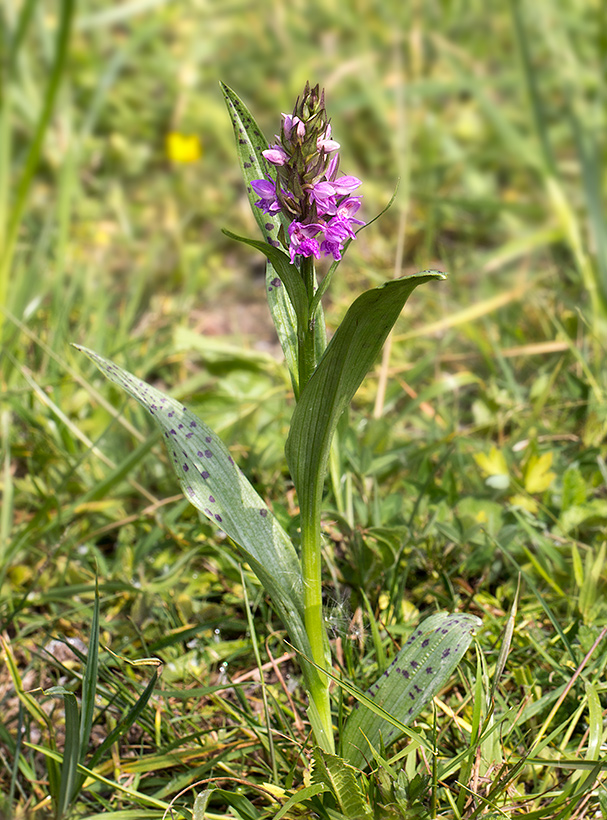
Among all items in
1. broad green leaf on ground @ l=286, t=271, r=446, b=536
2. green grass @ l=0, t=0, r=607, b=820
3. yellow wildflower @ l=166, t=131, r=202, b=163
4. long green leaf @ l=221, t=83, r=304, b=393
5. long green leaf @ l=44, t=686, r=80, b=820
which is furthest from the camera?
yellow wildflower @ l=166, t=131, r=202, b=163

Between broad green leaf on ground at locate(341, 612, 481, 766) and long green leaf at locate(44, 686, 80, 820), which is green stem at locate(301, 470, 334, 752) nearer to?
broad green leaf on ground at locate(341, 612, 481, 766)

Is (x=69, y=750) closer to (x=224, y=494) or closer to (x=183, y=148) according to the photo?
(x=224, y=494)

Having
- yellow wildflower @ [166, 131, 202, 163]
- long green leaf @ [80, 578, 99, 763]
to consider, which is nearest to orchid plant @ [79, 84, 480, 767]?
long green leaf @ [80, 578, 99, 763]

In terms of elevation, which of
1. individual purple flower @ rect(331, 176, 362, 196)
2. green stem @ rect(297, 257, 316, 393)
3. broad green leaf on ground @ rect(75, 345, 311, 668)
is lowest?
broad green leaf on ground @ rect(75, 345, 311, 668)

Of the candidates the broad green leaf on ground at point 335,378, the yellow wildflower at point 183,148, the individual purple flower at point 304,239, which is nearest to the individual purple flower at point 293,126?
Answer: the individual purple flower at point 304,239

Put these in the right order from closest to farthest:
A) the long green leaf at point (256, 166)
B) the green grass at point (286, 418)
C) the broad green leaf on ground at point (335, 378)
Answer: the broad green leaf on ground at point (335, 378)
the long green leaf at point (256, 166)
the green grass at point (286, 418)

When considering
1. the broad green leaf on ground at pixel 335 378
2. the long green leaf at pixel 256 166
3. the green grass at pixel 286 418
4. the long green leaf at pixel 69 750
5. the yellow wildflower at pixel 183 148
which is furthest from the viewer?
the yellow wildflower at pixel 183 148

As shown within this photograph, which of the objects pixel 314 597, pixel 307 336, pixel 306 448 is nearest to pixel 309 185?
pixel 307 336

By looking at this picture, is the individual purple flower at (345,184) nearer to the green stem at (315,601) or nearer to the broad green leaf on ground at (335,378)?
the broad green leaf on ground at (335,378)
